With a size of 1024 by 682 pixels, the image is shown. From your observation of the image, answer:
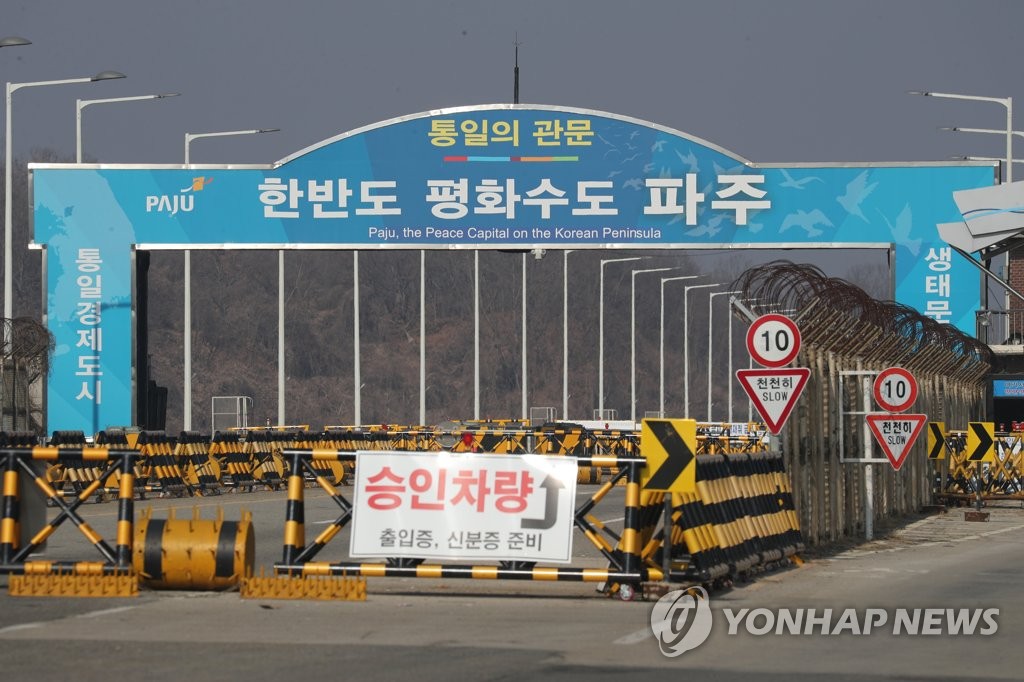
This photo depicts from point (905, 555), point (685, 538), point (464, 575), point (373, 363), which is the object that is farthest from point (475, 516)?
point (373, 363)

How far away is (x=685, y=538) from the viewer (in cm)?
1446

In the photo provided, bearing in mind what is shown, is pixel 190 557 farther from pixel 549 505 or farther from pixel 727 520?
pixel 727 520

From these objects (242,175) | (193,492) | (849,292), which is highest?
(242,175)

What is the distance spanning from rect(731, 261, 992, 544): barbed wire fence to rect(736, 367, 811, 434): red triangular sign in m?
0.85

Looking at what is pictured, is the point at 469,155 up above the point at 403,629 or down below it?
above

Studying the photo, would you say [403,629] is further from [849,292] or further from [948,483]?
[948,483]

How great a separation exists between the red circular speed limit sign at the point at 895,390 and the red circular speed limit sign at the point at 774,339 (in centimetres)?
463

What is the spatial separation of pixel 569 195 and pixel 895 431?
742 inches

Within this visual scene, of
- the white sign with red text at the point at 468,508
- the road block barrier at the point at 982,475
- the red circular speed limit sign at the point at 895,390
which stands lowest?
the road block barrier at the point at 982,475

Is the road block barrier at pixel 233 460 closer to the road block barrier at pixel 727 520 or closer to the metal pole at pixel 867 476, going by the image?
the metal pole at pixel 867 476

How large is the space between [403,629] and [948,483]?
23.3m

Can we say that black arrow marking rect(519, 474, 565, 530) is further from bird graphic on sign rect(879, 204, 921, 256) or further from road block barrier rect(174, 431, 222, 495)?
bird graphic on sign rect(879, 204, 921, 256)

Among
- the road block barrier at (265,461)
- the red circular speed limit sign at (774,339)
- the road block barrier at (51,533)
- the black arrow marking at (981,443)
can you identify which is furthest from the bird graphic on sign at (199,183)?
the road block barrier at (51,533)

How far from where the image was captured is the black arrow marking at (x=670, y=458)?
1427cm
